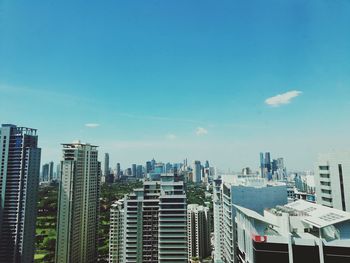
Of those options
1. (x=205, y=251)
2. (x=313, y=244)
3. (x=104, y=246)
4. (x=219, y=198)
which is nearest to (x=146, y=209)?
(x=219, y=198)

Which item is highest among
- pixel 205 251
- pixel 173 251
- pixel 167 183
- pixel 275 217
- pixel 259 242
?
pixel 167 183

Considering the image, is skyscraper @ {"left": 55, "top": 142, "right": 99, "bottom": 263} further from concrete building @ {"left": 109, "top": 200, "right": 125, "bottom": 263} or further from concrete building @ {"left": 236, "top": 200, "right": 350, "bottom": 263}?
concrete building @ {"left": 236, "top": 200, "right": 350, "bottom": 263}

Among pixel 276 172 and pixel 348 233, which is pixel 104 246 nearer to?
pixel 348 233

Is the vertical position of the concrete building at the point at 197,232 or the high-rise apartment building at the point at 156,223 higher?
the high-rise apartment building at the point at 156,223

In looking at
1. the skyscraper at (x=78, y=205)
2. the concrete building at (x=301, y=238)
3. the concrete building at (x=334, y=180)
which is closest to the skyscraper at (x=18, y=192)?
the skyscraper at (x=78, y=205)

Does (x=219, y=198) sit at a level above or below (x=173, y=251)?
above

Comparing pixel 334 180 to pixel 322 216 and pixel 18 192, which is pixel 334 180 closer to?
pixel 322 216

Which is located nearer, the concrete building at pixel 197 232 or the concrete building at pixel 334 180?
the concrete building at pixel 334 180

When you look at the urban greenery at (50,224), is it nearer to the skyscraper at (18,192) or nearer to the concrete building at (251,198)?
the skyscraper at (18,192)
